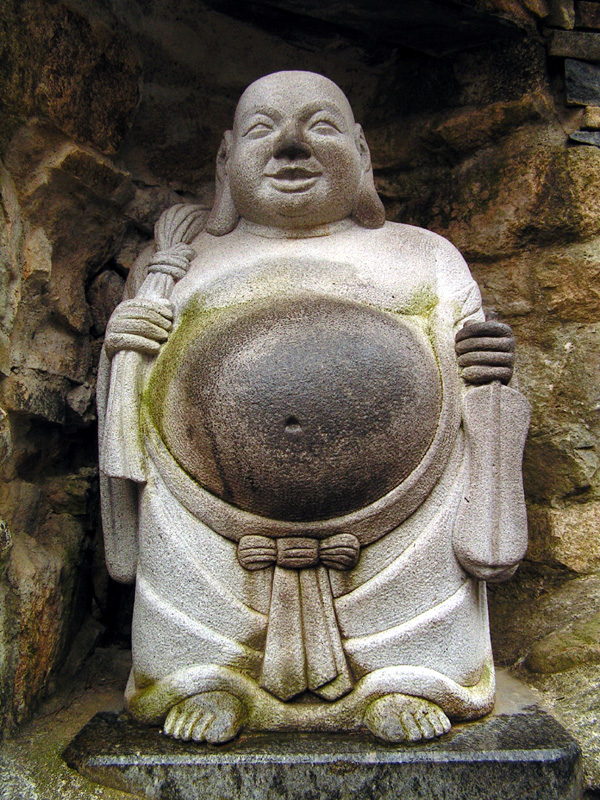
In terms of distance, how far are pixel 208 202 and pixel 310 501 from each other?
5.83ft

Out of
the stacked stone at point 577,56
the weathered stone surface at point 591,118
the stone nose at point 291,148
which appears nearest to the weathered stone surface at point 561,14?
the stacked stone at point 577,56

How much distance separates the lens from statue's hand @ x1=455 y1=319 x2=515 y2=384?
2.27 meters

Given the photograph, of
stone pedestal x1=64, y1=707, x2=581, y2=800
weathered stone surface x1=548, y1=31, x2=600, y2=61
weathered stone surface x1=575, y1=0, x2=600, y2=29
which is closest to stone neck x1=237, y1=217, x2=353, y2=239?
weathered stone surface x1=548, y1=31, x2=600, y2=61

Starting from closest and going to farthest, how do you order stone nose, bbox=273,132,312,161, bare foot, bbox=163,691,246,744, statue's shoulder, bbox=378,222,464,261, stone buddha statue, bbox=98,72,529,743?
bare foot, bbox=163,691,246,744, stone buddha statue, bbox=98,72,529,743, stone nose, bbox=273,132,312,161, statue's shoulder, bbox=378,222,464,261

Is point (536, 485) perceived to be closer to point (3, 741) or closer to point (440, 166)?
point (440, 166)

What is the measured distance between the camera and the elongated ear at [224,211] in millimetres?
2699

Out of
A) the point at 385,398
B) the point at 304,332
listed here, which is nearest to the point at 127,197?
the point at 304,332

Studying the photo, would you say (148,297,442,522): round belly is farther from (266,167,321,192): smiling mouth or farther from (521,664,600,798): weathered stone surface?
(521,664,600,798): weathered stone surface

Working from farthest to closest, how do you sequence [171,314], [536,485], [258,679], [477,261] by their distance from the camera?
1. [477,261]
2. [536,485]
3. [171,314]
4. [258,679]

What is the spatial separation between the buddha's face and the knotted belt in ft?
3.60

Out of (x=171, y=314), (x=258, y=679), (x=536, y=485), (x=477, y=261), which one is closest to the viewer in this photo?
(x=258, y=679)

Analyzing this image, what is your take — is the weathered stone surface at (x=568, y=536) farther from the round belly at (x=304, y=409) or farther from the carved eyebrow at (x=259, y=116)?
the carved eyebrow at (x=259, y=116)

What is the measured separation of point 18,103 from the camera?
8.45 feet

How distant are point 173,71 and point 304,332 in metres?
1.72
